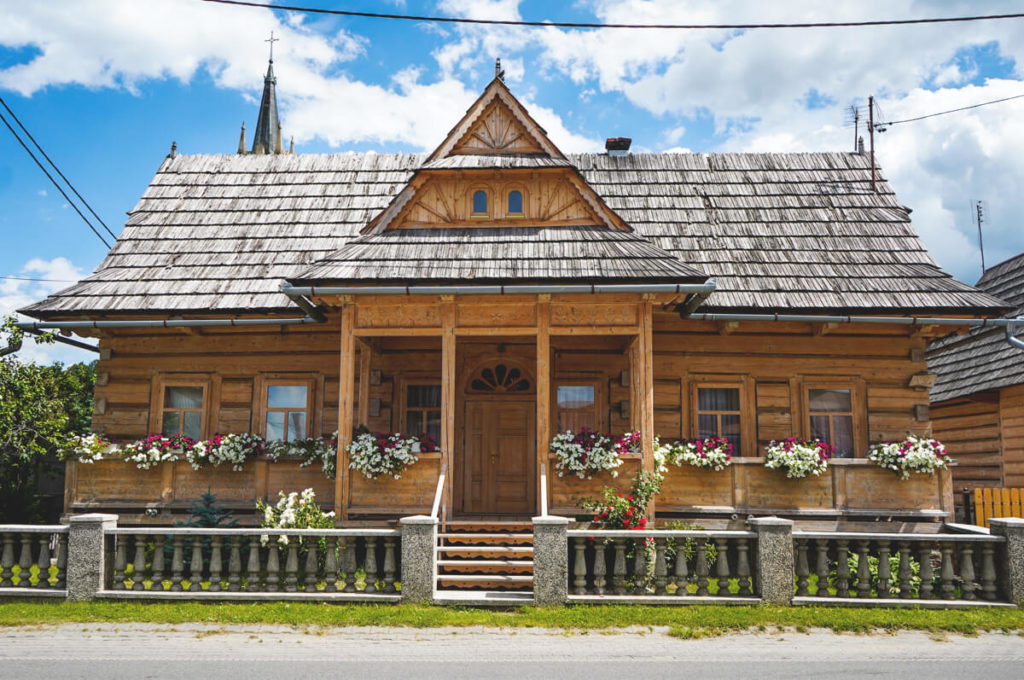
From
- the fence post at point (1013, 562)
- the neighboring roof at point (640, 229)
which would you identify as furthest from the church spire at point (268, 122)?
the fence post at point (1013, 562)

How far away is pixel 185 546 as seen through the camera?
9984 millimetres

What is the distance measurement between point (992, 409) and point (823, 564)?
11.8m

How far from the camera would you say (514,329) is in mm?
11312

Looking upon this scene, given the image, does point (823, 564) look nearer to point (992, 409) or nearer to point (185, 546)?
point (185, 546)

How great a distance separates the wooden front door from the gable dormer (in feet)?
11.0

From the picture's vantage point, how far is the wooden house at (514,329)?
11.2 m

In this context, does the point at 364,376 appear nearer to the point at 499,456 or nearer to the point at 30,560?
the point at 499,456

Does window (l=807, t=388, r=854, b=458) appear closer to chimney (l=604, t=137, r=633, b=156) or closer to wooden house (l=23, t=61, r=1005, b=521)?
wooden house (l=23, t=61, r=1005, b=521)

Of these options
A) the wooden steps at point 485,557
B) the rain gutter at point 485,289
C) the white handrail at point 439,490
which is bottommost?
the wooden steps at point 485,557

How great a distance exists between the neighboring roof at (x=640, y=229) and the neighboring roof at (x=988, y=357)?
2.90m

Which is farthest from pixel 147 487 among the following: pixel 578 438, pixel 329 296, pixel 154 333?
pixel 578 438

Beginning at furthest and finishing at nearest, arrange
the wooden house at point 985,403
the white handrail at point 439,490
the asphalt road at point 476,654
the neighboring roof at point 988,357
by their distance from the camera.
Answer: the wooden house at point 985,403 < the neighboring roof at point 988,357 < the white handrail at point 439,490 < the asphalt road at point 476,654

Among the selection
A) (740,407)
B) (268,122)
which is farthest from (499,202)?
(268,122)

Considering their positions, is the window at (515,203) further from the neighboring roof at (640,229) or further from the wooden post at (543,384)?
the neighboring roof at (640,229)
